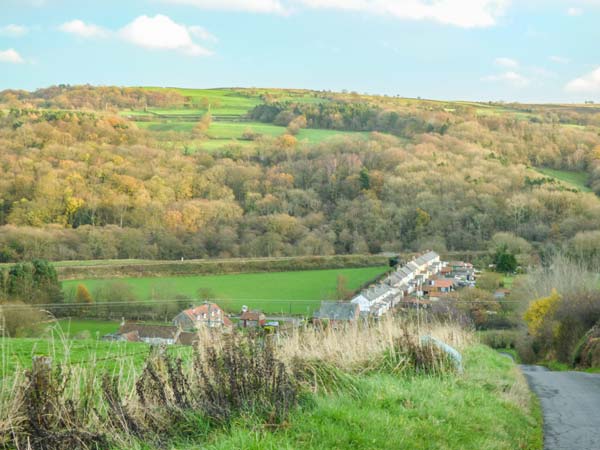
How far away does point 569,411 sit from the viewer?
10.2 meters

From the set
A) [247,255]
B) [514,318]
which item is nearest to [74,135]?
[247,255]

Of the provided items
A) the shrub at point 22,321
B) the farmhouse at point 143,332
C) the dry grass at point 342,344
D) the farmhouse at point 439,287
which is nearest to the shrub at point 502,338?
the farmhouse at point 439,287

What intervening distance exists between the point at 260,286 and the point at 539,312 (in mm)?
14247

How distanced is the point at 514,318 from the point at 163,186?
3008cm

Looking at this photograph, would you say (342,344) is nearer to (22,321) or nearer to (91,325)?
(22,321)

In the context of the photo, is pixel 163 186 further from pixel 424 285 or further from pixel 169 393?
pixel 169 393

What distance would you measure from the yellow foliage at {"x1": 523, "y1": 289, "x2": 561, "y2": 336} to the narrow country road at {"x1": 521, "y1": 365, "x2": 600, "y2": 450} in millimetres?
13118

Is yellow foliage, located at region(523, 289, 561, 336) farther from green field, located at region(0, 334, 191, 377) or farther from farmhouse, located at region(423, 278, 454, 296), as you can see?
green field, located at region(0, 334, 191, 377)

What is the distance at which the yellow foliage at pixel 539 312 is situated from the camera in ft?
91.4

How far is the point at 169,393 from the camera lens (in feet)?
19.3

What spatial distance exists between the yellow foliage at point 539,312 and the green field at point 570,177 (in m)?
29.8

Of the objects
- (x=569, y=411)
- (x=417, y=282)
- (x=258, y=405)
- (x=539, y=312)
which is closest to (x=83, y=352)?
(x=258, y=405)

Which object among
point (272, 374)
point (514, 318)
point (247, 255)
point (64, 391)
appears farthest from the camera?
point (247, 255)

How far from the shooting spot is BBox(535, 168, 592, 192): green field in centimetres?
Result: 5756
